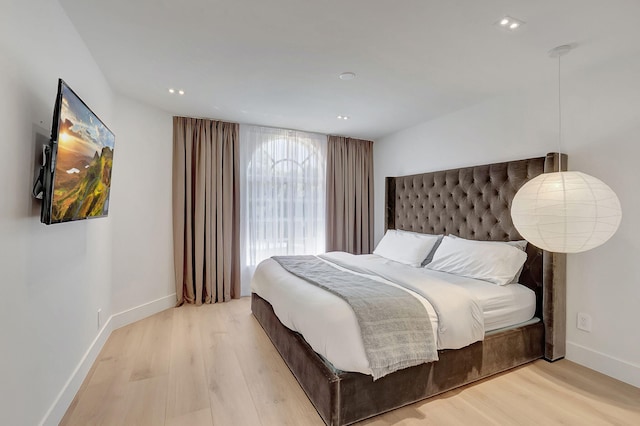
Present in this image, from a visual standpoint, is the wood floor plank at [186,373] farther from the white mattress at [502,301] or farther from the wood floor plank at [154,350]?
the white mattress at [502,301]

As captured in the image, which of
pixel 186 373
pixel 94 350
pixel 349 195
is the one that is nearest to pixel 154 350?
pixel 94 350

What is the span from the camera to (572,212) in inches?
71.2

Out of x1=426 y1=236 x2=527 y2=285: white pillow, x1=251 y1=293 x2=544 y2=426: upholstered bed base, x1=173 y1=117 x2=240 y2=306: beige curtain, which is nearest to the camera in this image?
x1=251 y1=293 x2=544 y2=426: upholstered bed base

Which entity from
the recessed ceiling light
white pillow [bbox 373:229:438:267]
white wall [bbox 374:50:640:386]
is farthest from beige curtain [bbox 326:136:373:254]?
the recessed ceiling light

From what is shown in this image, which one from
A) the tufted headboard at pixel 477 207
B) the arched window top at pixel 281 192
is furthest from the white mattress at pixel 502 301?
the arched window top at pixel 281 192

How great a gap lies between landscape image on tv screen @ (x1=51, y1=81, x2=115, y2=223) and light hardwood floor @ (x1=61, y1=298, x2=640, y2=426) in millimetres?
1233

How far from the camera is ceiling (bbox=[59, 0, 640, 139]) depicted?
65.1 inches

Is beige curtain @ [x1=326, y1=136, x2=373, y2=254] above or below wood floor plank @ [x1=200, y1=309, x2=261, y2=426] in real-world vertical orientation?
above

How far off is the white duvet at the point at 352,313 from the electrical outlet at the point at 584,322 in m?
0.35

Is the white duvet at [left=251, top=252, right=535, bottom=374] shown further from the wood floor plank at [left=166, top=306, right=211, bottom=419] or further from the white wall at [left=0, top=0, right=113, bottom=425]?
the white wall at [left=0, top=0, right=113, bottom=425]

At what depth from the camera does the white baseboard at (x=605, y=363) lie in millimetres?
2053

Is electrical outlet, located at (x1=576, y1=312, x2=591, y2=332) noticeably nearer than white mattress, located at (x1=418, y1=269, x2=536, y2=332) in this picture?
No

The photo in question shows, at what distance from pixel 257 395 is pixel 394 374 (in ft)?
3.07

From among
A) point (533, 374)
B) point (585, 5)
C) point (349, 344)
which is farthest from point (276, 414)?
point (585, 5)
